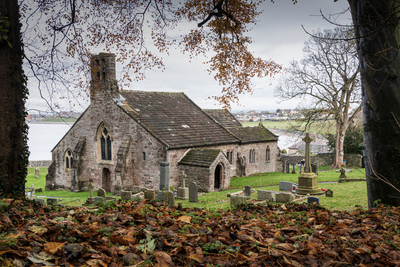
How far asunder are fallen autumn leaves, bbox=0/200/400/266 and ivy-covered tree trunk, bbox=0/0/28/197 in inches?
81.1

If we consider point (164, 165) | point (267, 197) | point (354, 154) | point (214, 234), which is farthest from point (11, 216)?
A: point (354, 154)

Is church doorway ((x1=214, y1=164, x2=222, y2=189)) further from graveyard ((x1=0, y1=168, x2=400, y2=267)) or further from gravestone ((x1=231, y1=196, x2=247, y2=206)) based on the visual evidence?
graveyard ((x1=0, y1=168, x2=400, y2=267))

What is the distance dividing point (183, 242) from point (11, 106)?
5981mm

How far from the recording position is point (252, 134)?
3131 centimetres

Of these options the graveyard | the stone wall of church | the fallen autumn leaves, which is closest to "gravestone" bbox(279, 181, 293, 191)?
the stone wall of church

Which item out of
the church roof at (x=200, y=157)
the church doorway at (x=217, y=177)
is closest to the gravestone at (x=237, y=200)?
the church roof at (x=200, y=157)

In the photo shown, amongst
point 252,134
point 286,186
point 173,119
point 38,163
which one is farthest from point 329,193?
point 38,163


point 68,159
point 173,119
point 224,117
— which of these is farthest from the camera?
point 224,117

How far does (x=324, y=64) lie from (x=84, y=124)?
79.9 feet

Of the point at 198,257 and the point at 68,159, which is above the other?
the point at 68,159

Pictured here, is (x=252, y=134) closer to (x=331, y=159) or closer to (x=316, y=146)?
(x=331, y=159)

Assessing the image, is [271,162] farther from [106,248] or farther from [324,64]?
[106,248]

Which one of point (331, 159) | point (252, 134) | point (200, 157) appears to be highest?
point (252, 134)

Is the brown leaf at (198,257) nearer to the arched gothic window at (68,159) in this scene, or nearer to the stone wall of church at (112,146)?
the stone wall of church at (112,146)
